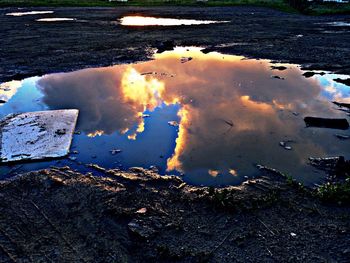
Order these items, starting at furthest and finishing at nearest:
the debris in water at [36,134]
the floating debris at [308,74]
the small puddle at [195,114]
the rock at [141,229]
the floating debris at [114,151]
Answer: the floating debris at [308,74]
the floating debris at [114,151]
the debris in water at [36,134]
the small puddle at [195,114]
the rock at [141,229]

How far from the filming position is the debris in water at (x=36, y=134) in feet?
20.0

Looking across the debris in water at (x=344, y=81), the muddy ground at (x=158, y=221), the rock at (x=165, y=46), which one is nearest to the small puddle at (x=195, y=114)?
the debris in water at (x=344, y=81)

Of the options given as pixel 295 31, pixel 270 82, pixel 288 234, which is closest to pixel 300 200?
pixel 288 234

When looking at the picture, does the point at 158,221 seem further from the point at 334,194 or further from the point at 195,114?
the point at 195,114

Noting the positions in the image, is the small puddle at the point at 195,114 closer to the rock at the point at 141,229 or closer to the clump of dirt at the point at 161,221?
the clump of dirt at the point at 161,221

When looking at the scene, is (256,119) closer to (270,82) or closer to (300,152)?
(300,152)

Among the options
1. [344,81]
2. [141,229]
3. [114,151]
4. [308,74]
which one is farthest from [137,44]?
[141,229]

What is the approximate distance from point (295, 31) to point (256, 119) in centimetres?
1443

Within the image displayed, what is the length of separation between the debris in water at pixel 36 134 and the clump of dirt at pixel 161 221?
2.55 feet

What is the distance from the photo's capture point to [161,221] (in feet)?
14.4

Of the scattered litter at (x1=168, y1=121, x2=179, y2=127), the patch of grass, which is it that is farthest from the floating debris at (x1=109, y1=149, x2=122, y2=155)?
the patch of grass

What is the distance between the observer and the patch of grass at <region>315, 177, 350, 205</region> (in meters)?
4.68

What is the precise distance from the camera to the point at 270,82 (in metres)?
10.1

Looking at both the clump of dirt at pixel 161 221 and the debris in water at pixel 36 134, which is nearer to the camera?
the clump of dirt at pixel 161 221
